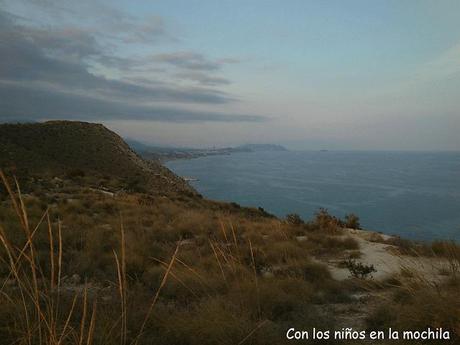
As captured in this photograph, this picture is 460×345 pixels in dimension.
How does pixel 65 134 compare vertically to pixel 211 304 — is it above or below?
above

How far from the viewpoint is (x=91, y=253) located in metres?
6.40

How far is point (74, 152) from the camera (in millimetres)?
37844

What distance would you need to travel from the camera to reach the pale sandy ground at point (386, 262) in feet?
20.3

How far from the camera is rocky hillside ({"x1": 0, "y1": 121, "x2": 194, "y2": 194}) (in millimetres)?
30481

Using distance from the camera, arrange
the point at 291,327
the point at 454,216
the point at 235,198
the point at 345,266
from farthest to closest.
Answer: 1. the point at 235,198
2. the point at 454,216
3. the point at 345,266
4. the point at 291,327

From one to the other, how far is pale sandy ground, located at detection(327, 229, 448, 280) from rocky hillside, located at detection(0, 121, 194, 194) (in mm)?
22177

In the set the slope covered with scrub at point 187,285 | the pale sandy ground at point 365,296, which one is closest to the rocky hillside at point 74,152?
the slope covered with scrub at point 187,285

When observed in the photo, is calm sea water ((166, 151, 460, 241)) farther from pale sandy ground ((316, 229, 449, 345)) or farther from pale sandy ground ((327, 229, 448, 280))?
pale sandy ground ((316, 229, 449, 345))

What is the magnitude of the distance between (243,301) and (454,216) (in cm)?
4540

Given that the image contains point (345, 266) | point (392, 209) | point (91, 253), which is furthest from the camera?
point (392, 209)

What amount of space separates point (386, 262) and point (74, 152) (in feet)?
118

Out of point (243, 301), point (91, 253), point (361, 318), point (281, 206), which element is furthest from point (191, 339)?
point (281, 206)

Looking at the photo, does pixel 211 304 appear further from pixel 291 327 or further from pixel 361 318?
pixel 361 318

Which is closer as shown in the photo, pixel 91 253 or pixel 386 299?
pixel 386 299
